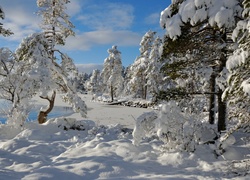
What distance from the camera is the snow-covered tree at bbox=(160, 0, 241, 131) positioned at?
19.1 feet

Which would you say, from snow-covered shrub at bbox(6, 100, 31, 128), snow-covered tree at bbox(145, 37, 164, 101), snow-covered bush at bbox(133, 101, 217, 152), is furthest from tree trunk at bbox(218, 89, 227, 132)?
snow-covered tree at bbox(145, 37, 164, 101)

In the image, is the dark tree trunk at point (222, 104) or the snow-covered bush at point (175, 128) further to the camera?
the dark tree trunk at point (222, 104)

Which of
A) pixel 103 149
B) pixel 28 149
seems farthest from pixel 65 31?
pixel 103 149

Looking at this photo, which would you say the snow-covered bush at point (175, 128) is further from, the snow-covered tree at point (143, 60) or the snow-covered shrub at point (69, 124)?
the snow-covered tree at point (143, 60)

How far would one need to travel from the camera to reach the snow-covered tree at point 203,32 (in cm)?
581

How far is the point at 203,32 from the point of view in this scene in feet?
25.3

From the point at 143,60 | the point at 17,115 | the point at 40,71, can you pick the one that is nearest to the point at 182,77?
the point at 40,71

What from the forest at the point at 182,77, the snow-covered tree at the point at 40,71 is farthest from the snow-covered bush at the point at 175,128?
the snow-covered tree at the point at 40,71

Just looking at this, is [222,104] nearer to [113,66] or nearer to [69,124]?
[69,124]

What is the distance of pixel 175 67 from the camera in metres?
7.89

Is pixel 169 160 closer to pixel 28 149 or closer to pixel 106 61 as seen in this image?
pixel 28 149

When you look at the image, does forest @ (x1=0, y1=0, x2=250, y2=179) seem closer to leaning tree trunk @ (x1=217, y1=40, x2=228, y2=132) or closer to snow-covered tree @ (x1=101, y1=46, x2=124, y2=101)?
leaning tree trunk @ (x1=217, y1=40, x2=228, y2=132)

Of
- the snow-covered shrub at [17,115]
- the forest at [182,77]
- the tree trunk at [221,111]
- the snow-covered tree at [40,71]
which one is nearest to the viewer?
the forest at [182,77]

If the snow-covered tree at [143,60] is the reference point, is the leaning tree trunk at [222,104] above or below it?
below
